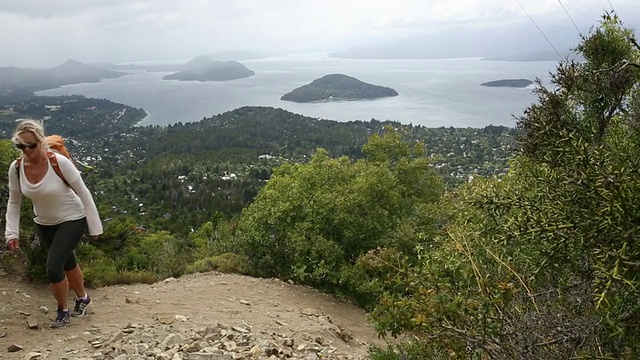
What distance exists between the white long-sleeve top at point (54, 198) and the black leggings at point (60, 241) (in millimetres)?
60

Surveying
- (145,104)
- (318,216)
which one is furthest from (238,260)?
(145,104)

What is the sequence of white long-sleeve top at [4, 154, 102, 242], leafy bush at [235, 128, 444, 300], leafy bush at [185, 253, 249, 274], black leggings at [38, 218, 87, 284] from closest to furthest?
1. white long-sleeve top at [4, 154, 102, 242]
2. black leggings at [38, 218, 87, 284]
3. leafy bush at [185, 253, 249, 274]
4. leafy bush at [235, 128, 444, 300]

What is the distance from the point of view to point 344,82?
156000 millimetres

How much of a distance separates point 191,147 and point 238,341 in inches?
3333

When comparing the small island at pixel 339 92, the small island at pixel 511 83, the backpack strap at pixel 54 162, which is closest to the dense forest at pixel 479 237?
the backpack strap at pixel 54 162

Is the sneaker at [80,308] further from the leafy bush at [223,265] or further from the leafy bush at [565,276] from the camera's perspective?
the leafy bush at [223,265]

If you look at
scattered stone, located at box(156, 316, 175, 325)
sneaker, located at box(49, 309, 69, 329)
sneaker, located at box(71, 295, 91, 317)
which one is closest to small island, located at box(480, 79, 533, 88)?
scattered stone, located at box(156, 316, 175, 325)

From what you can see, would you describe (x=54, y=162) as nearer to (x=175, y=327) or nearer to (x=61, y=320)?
(x=61, y=320)

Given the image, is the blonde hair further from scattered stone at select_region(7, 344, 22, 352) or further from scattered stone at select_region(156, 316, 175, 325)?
scattered stone at select_region(156, 316, 175, 325)

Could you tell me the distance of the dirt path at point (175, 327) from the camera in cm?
411

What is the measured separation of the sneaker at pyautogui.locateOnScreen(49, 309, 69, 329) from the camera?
4.44 meters

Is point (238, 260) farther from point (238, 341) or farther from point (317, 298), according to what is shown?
point (238, 341)

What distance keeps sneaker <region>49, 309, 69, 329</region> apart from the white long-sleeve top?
914mm

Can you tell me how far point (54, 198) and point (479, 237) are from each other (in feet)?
13.8
